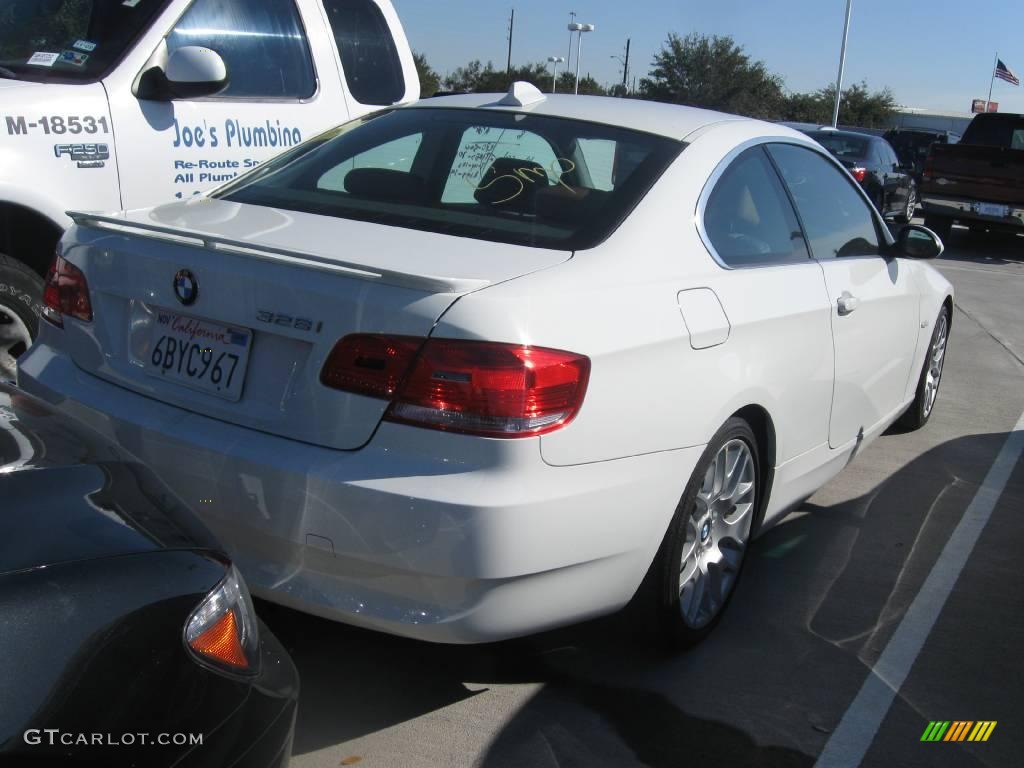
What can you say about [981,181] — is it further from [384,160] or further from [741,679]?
[741,679]

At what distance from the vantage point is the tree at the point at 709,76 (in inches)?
2061

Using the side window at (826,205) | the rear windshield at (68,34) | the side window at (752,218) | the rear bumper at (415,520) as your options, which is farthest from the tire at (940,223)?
the rear bumper at (415,520)

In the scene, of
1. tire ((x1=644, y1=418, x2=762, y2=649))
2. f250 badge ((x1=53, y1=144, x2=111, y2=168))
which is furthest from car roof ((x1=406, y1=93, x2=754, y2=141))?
f250 badge ((x1=53, y1=144, x2=111, y2=168))

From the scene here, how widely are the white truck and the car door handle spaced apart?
2687 mm

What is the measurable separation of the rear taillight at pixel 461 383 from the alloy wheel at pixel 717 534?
79cm

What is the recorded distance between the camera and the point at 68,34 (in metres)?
4.92

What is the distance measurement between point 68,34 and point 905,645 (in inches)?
165

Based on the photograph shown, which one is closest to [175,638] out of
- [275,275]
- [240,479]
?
[240,479]

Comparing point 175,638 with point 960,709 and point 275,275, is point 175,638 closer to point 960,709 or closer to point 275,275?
point 275,275

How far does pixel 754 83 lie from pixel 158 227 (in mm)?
53725

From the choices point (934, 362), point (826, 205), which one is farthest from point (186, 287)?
point (934, 362)

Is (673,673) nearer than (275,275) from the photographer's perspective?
No

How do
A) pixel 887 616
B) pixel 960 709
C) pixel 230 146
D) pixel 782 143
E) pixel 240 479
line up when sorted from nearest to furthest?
pixel 240 479 < pixel 960 709 < pixel 887 616 < pixel 782 143 < pixel 230 146

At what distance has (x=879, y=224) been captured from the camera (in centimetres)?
473
